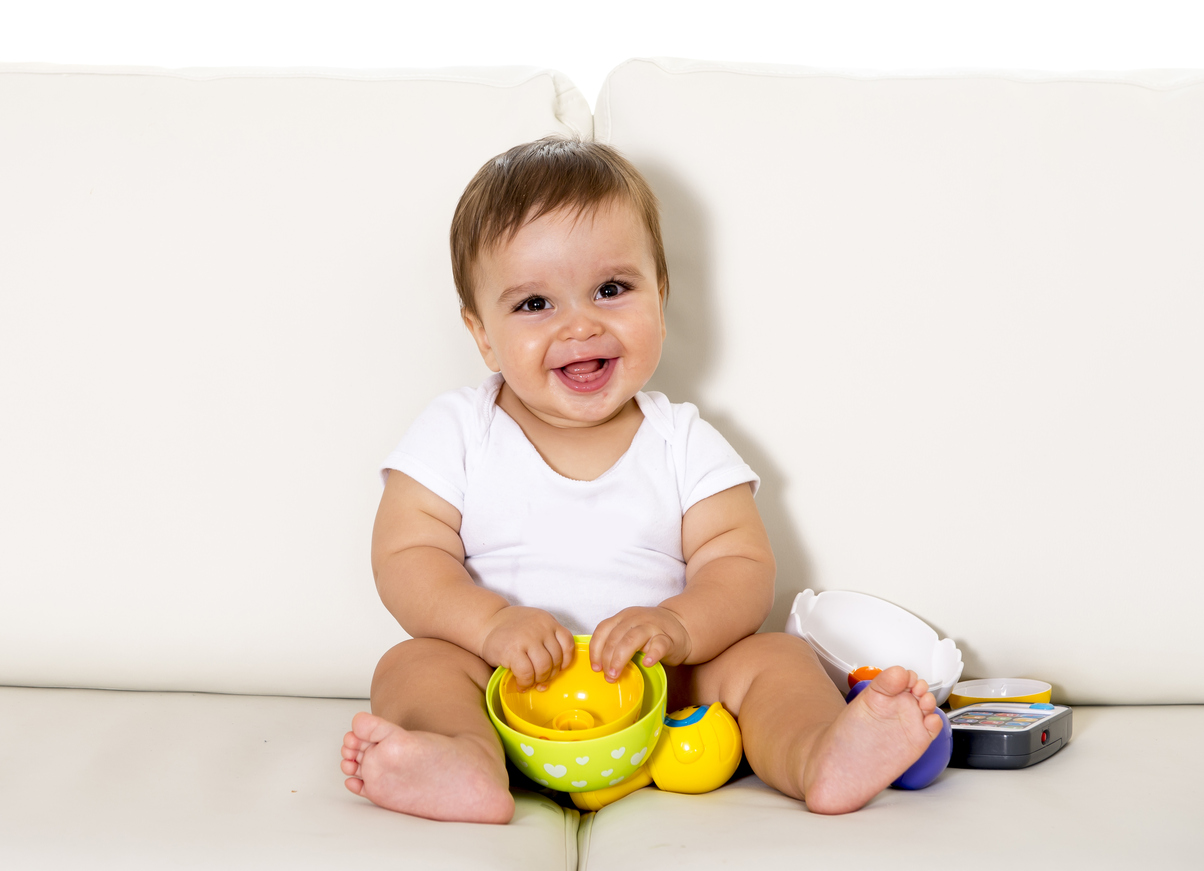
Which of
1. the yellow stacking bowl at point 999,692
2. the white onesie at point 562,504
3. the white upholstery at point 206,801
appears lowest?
the white upholstery at point 206,801

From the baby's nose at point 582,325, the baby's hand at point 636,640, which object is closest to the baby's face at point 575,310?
the baby's nose at point 582,325

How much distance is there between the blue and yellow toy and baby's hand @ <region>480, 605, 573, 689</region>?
0.12 m

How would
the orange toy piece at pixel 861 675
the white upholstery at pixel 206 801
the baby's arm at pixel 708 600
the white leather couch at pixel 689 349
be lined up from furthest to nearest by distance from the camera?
1. the white leather couch at pixel 689 349
2. the orange toy piece at pixel 861 675
3. the baby's arm at pixel 708 600
4. the white upholstery at pixel 206 801

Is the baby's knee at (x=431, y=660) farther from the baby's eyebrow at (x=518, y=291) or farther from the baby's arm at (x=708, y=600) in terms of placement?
the baby's eyebrow at (x=518, y=291)

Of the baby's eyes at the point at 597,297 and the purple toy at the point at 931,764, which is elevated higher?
the baby's eyes at the point at 597,297

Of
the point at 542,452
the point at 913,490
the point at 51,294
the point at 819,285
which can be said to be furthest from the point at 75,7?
the point at 913,490

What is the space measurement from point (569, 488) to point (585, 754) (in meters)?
0.37

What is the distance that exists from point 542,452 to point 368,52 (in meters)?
0.87

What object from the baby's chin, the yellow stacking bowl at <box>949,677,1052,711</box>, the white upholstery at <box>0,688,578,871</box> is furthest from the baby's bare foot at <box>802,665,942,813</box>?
the baby's chin

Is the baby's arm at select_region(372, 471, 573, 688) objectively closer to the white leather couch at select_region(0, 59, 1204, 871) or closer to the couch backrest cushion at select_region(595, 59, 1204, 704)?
the white leather couch at select_region(0, 59, 1204, 871)

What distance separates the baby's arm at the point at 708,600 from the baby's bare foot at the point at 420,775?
0.16 metres

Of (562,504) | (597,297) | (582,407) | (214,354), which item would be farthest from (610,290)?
(214,354)

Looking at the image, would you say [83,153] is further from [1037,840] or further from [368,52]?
[1037,840]

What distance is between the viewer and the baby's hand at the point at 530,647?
929 mm
